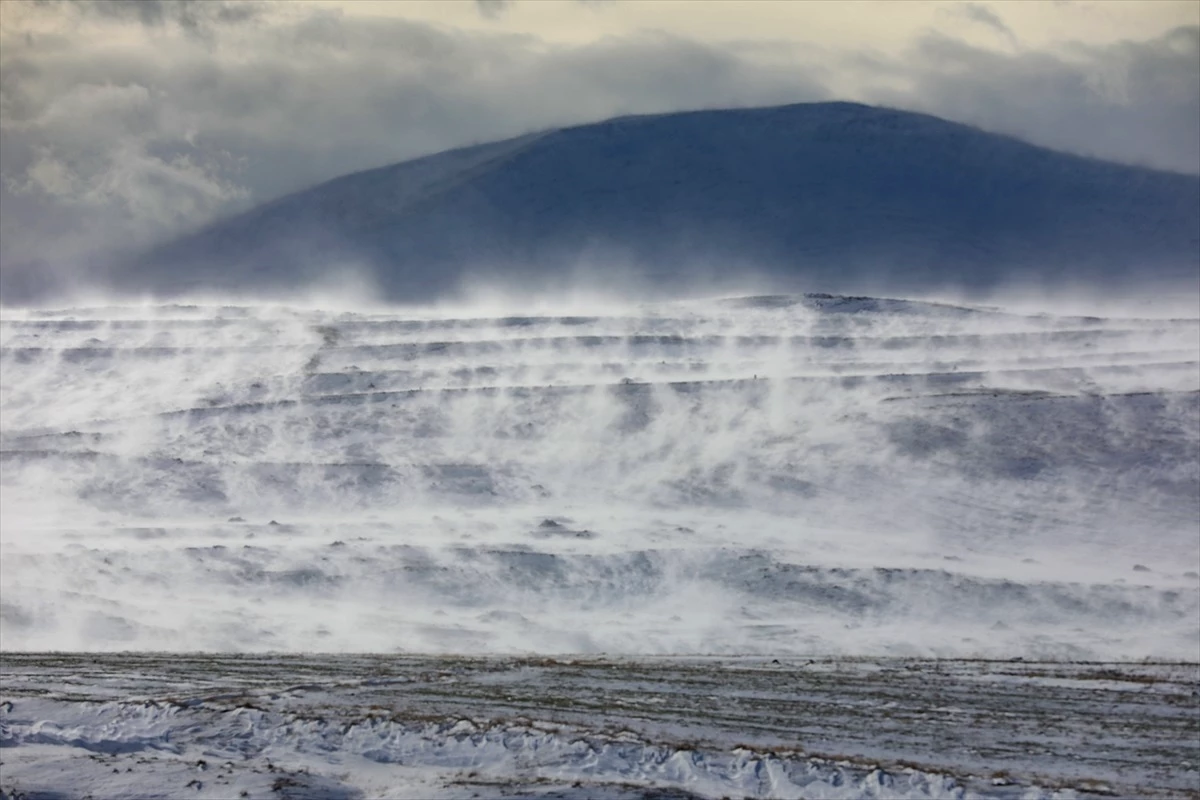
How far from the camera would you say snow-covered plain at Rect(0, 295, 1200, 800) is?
24250mm

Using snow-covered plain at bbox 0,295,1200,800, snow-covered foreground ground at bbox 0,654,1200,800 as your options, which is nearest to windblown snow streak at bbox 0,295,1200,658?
snow-covered plain at bbox 0,295,1200,800

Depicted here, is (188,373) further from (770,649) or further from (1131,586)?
(1131,586)

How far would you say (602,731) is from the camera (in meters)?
24.5

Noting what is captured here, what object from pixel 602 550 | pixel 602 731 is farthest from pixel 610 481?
pixel 602 731

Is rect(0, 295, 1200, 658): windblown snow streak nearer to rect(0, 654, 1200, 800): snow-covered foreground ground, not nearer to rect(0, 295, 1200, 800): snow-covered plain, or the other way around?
rect(0, 295, 1200, 800): snow-covered plain

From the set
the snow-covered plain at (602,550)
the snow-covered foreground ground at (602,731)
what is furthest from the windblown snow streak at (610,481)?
the snow-covered foreground ground at (602,731)

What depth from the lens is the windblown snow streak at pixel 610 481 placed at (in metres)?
35.2

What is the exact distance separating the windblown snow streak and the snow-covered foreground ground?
14.7 ft

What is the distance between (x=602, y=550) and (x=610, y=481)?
528 centimetres

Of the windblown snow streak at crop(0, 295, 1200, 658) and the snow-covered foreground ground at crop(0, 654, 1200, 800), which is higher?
the windblown snow streak at crop(0, 295, 1200, 658)

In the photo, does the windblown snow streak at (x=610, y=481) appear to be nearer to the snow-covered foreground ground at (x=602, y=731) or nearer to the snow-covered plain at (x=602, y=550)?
the snow-covered plain at (x=602, y=550)

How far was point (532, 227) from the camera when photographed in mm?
71625

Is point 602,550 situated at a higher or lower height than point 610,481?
lower

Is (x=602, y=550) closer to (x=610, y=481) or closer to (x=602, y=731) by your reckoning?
(x=610, y=481)
